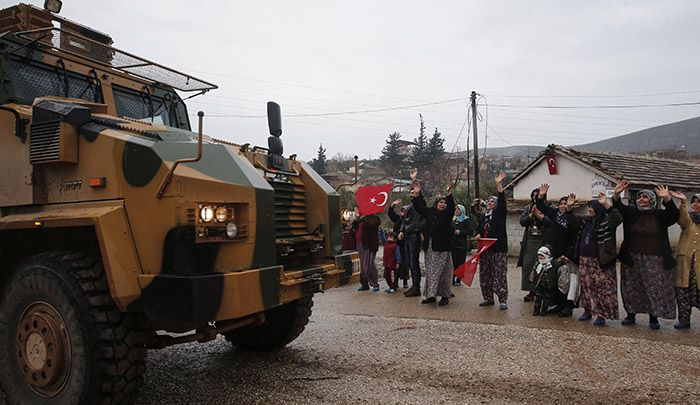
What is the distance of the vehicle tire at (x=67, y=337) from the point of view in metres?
3.31

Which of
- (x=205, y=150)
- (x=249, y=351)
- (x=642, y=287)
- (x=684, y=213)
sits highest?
(x=205, y=150)

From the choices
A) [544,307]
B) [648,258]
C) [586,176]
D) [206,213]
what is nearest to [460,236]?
[544,307]

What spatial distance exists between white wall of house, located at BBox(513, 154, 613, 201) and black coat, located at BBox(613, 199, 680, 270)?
978cm

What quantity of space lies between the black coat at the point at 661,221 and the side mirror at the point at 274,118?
4179mm

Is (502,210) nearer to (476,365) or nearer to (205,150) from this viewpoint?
(476,365)

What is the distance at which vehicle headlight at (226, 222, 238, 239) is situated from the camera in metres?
3.37

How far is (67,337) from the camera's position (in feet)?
11.1

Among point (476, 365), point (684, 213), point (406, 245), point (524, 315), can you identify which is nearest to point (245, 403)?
point (476, 365)

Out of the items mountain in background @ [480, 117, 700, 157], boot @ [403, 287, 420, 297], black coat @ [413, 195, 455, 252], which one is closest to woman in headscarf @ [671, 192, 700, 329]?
black coat @ [413, 195, 455, 252]

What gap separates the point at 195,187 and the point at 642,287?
542 centimetres

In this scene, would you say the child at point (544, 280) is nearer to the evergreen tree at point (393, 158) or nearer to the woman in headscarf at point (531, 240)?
the woman in headscarf at point (531, 240)

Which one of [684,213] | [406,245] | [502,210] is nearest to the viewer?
[684,213]

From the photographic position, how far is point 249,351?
17.8ft

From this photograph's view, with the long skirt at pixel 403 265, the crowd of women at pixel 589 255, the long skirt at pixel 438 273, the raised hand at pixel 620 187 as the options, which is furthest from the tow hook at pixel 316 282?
the long skirt at pixel 403 265
